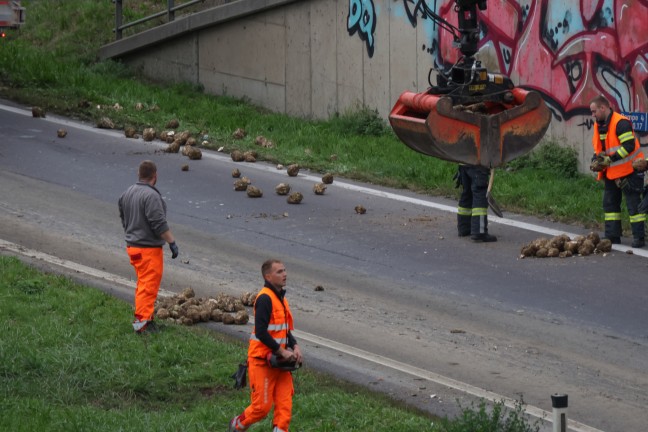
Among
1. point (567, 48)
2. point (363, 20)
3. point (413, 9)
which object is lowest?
point (567, 48)

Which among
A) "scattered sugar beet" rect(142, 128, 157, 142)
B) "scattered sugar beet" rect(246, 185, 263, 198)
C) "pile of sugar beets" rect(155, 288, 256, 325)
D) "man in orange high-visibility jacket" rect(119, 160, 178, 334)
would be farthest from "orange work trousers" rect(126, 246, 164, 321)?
"scattered sugar beet" rect(142, 128, 157, 142)

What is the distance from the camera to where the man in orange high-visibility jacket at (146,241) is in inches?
463

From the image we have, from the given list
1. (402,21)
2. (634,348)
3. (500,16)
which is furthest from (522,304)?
(402,21)

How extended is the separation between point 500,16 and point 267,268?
11775mm

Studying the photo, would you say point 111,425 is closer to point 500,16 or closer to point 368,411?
point 368,411

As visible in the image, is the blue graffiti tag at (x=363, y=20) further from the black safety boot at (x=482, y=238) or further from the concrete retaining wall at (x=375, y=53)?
the black safety boot at (x=482, y=238)

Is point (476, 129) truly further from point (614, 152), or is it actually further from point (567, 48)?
point (567, 48)

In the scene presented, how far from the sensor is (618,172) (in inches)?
610

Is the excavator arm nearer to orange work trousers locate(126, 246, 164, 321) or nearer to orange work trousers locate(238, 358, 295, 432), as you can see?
orange work trousers locate(126, 246, 164, 321)

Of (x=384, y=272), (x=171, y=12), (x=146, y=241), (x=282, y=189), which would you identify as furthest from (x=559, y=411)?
(x=171, y=12)

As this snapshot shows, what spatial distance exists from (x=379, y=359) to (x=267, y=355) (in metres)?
2.66

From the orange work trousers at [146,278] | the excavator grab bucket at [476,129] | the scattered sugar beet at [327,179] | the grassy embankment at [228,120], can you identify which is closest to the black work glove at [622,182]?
the grassy embankment at [228,120]

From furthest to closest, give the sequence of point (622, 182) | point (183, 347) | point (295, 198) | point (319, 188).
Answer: point (319, 188)
point (295, 198)
point (622, 182)
point (183, 347)

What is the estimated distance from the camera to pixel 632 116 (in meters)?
17.8
